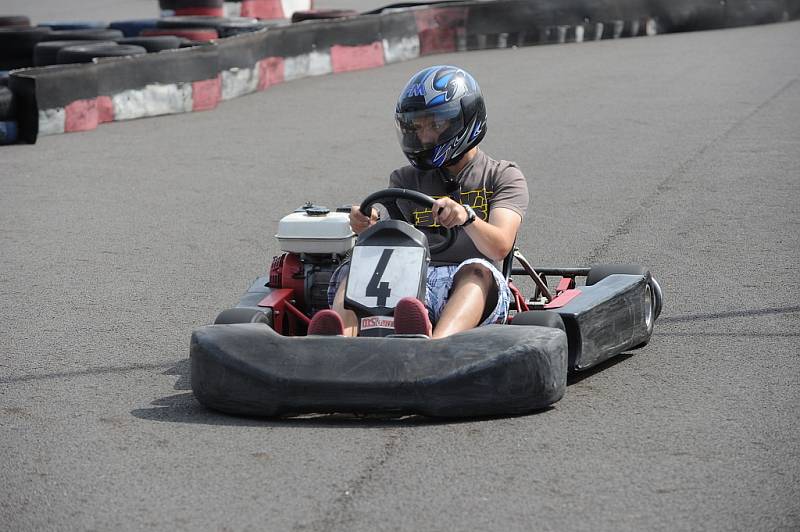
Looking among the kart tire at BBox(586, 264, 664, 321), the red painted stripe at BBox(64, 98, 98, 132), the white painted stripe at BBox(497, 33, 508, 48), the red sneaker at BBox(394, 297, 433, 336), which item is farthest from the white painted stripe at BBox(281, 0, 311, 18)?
the red sneaker at BBox(394, 297, 433, 336)

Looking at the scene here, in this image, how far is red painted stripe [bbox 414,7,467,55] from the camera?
17.6 m

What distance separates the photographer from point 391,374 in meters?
4.20

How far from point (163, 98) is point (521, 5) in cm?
709

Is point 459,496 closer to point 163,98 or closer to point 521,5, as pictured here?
point 163,98

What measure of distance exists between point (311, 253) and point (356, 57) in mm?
11288

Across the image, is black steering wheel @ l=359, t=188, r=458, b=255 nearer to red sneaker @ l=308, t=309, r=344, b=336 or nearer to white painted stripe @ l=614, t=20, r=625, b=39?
red sneaker @ l=308, t=309, r=344, b=336

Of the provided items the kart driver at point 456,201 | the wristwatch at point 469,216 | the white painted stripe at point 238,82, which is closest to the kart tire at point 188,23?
the white painted stripe at point 238,82

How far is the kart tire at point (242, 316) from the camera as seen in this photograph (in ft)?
15.8

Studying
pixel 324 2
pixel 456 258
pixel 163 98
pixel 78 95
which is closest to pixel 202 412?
pixel 456 258

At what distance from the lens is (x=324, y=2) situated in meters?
28.1

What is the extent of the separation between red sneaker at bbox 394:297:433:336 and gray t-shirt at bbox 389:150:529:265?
0.66m

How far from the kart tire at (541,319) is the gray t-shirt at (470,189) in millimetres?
481

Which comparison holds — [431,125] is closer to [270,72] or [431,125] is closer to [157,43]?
[157,43]

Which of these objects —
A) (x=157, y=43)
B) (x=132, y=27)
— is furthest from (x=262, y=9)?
(x=157, y=43)
